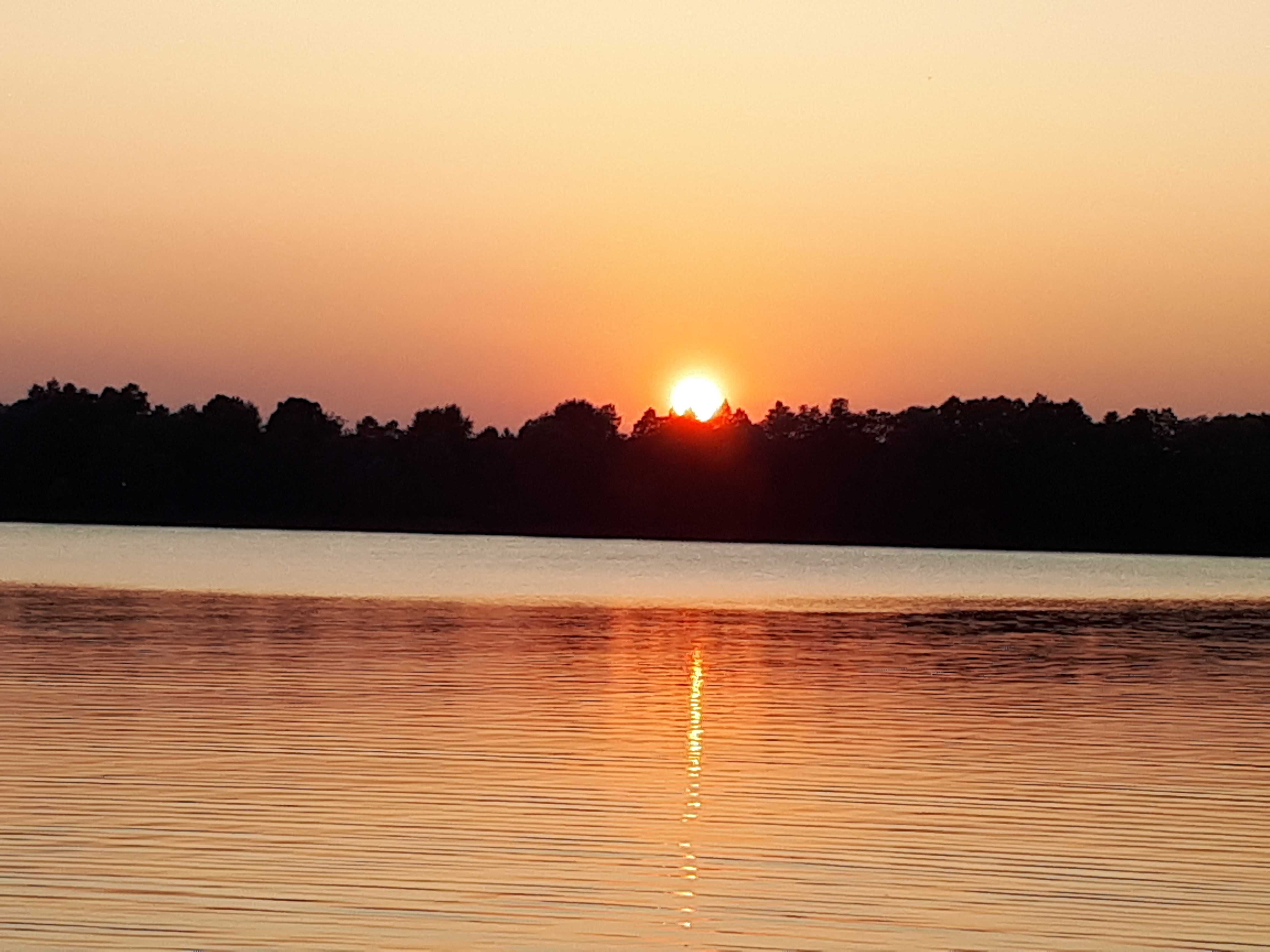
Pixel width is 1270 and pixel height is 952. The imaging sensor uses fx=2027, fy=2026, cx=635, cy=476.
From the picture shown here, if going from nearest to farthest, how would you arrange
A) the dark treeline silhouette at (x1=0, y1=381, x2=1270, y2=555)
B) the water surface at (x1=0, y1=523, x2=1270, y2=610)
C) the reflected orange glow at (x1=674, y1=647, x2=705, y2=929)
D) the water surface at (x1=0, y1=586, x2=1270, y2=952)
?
the water surface at (x1=0, y1=586, x2=1270, y2=952)
the reflected orange glow at (x1=674, y1=647, x2=705, y2=929)
the water surface at (x1=0, y1=523, x2=1270, y2=610)
the dark treeline silhouette at (x1=0, y1=381, x2=1270, y2=555)

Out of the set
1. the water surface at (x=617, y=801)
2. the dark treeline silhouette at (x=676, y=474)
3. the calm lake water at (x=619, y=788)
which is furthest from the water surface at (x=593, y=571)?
the water surface at (x=617, y=801)

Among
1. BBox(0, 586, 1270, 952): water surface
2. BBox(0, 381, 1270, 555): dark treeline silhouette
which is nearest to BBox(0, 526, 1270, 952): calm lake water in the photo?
BBox(0, 586, 1270, 952): water surface

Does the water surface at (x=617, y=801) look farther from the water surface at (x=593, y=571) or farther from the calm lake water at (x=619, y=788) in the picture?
the water surface at (x=593, y=571)

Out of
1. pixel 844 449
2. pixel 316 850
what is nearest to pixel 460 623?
pixel 316 850

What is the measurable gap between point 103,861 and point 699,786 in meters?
5.96

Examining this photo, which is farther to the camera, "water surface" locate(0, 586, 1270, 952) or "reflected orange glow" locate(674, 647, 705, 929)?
"reflected orange glow" locate(674, 647, 705, 929)

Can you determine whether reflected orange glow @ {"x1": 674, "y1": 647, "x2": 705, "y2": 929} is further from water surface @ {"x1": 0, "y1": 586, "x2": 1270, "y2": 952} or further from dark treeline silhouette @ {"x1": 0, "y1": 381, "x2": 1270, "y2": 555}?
dark treeline silhouette @ {"x1": 0, "y1": 381, "x2": 1270, "y2": 555}

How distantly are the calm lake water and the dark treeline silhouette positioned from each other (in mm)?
87287

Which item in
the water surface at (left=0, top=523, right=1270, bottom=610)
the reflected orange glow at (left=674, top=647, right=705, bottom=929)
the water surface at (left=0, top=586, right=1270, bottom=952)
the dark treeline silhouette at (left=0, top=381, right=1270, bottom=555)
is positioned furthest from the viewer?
the dark treeline silhouette at (left=0, top=381, right=1270, bottom=555)

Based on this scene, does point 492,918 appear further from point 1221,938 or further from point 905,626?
point 905,626

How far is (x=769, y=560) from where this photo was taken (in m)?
101

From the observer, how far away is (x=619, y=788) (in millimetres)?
→ 17297

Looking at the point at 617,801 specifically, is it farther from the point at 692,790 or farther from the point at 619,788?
the point at 692,790

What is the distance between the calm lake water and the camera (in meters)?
12.0
